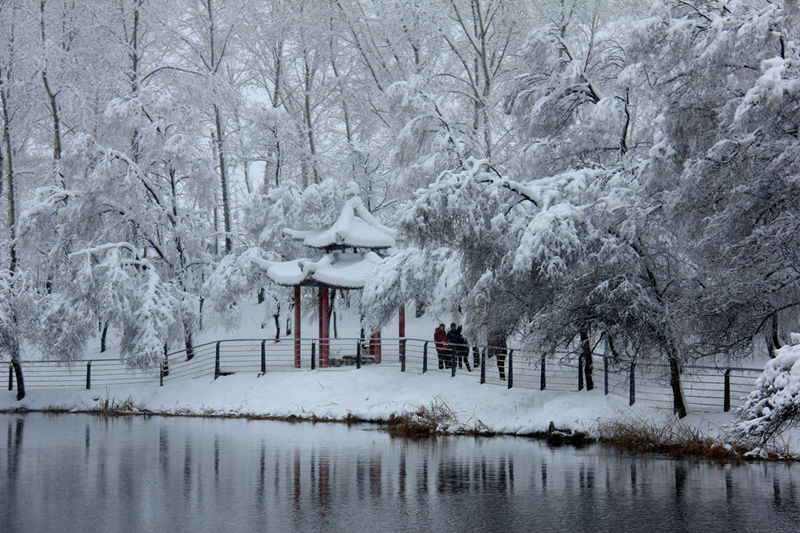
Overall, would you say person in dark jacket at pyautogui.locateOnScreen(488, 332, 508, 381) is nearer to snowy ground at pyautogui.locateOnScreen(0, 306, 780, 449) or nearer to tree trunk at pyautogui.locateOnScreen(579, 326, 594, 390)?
snowy ground at pyautogui.locateOnScreen(0, 306, 780, 449)

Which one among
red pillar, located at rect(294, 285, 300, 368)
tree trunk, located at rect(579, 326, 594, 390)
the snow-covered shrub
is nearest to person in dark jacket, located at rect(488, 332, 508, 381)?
tree trunk, located at rect(579, 326, 594, 390)

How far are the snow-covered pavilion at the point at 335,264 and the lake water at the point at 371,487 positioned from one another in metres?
12.2

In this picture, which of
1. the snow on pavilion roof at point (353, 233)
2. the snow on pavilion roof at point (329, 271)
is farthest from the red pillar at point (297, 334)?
the snow on pavilion roof at point (353, 233)

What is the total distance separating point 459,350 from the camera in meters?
30.7

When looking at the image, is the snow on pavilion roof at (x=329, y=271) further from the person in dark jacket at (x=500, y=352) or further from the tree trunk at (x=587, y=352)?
the tree trunk at (x=587, y=352)

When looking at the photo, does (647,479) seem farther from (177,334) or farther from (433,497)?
(177,334)

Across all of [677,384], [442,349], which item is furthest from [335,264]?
[677,384]

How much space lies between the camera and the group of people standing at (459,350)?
84.7ft

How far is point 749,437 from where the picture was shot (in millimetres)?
10547

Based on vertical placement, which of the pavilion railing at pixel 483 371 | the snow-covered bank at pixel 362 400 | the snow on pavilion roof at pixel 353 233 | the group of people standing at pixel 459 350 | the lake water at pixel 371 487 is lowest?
the lake water at pixel 371 487

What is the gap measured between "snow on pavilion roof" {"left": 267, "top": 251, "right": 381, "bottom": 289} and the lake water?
12.2 metres

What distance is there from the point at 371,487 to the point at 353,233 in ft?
67.6

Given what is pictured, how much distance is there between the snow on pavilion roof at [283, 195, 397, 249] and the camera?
32.8 meters

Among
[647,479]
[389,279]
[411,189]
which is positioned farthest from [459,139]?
[647,479]
